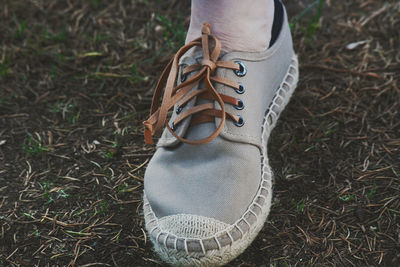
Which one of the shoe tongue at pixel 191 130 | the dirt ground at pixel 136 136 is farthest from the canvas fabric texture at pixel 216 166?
the dirt ground at pixel 136 136

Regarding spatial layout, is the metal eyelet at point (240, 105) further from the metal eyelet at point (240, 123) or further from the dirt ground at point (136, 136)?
the dirt ground at point (136, 136)

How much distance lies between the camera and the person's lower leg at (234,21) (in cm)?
162

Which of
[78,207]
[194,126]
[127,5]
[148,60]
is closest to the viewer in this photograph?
[194,126]

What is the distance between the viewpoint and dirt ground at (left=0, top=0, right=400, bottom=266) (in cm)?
161

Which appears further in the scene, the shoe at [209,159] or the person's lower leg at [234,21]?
the person's lower leg at [234,21]

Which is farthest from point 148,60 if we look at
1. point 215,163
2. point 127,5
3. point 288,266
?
point 288,266

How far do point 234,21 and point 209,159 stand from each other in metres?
0.49

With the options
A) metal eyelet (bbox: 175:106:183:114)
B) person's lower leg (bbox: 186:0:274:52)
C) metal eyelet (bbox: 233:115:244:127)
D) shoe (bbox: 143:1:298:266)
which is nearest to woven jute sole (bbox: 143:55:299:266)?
shoe (bbox: 143:1:298:266)

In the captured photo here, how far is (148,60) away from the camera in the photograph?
240 centimetres

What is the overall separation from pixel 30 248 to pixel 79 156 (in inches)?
18.5

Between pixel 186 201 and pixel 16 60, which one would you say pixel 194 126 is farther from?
pixel 16 60

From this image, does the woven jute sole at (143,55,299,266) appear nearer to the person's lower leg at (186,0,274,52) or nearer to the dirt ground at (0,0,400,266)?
the dirt ground at (0,0,400,266)

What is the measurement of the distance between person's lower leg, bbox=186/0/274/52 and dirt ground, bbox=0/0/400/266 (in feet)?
1.54

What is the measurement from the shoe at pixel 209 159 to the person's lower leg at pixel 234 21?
0.11 ft
